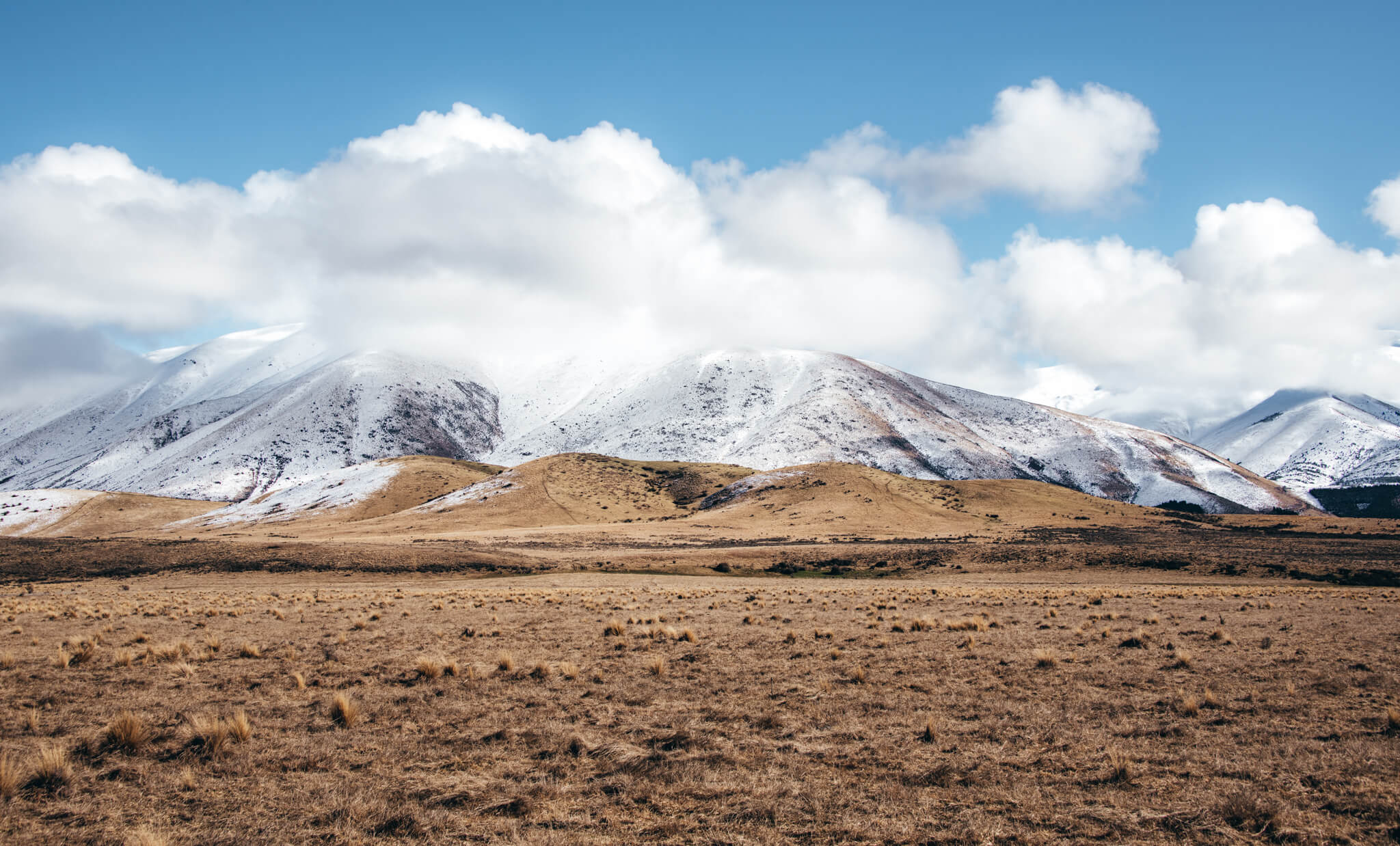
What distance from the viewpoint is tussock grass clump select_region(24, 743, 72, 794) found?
9359mm

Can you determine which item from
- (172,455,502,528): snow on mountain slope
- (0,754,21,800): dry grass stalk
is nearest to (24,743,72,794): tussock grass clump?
(0,754,21,800): dry grass stalk

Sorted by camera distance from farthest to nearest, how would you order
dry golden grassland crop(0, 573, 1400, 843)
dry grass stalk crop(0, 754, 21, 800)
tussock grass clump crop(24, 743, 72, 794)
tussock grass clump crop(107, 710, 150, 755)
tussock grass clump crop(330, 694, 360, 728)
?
tussock grass clump crop(330, 694, 360, 728) → tussock grass clump crop(107, 710, 150, 755) → tussock grass clump crop(24, 743, 72, 794) → dry grass stalk crop(0, 754, 21, 800) → dry golden grassland crop(0, 573, 1400, 843)

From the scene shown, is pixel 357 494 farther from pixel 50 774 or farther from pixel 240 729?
pixel 50 774

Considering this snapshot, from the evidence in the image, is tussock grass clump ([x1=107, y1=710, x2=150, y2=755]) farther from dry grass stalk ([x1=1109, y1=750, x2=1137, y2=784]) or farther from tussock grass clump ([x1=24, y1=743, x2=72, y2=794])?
dry grass stalk ([x1=1109, y1=750, x2=1137, y2=784])

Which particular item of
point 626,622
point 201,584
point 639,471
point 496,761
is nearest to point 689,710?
point 496,761

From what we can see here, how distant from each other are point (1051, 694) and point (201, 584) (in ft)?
159

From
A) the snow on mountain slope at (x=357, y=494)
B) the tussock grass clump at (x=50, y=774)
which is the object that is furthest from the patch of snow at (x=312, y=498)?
the tussock grass clump at (x=50, y=774)

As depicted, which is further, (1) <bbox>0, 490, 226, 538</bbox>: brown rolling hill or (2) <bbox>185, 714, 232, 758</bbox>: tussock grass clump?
(1) <bbox>0, 490, 226, 538</bbox>: brown rolling hill

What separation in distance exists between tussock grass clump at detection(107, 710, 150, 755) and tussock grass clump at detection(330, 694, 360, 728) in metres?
2.65

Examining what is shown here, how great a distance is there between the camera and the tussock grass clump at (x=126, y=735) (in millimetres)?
10938

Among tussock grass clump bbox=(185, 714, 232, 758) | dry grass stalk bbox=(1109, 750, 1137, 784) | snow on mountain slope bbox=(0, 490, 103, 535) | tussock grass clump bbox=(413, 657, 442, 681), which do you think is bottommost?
dry grass stalk bbox=(1109, 750, 1137, 784)

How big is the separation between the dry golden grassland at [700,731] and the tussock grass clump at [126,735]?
5 centimetres

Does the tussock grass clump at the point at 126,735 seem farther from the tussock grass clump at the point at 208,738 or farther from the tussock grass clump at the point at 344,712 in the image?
the tussock grass clump at the point at 344,712

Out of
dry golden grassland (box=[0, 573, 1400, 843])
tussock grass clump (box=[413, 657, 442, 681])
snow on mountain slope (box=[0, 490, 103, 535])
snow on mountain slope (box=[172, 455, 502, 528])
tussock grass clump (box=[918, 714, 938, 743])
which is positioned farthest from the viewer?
snow on mountain slope (box=[0, 490, 103, 535])
